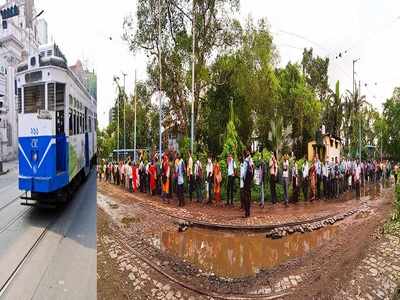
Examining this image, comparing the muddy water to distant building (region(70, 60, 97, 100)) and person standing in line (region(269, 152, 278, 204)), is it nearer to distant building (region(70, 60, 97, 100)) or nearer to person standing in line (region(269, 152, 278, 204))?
person standing in line (region(269, 152, 278, 204))

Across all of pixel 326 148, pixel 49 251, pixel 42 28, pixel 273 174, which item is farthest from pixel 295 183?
pixel 49 251

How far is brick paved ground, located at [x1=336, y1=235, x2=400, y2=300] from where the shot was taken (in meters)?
1.49

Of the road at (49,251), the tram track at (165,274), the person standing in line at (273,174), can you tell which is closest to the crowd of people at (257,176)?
the person standing in line at (273,174)

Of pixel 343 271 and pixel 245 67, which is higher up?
pixel 245 67

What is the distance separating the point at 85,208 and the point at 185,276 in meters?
6.51

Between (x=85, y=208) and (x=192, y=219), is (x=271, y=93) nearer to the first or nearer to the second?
(x=192, y=219)

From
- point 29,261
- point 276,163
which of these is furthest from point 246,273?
point 29,261

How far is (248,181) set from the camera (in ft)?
5.42

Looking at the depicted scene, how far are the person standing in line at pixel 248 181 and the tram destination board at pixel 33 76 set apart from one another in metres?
4.96

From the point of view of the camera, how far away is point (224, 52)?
1.70m

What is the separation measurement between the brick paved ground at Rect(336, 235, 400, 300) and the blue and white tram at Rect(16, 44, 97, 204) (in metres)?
4.79

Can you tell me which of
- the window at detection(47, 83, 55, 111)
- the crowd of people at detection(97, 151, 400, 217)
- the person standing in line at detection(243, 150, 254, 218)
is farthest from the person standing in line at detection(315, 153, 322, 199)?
the window at detection(47, 83, 55, 111)

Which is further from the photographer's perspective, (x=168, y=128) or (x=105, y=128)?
(x=105, y=128)

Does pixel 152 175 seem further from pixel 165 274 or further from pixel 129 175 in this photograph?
pixel 165 274
